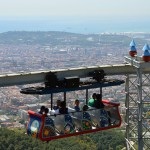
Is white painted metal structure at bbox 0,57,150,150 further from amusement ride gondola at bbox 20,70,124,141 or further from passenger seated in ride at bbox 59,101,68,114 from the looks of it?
passenger seated in ride at bbox 59,101,68,114

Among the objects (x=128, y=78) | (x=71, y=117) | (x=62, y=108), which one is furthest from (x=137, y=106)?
(x=62, y=108)

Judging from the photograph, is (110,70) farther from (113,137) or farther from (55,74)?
(113,137)

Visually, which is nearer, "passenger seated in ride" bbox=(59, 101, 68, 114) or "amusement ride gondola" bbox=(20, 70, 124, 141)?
"amusement ride gondola" bbox=(20, 70, 124, 141)

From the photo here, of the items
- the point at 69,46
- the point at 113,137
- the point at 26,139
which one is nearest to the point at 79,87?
the point at 26,139

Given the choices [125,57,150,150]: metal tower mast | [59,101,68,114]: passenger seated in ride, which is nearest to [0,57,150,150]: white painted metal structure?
[125,57,150,150]: metal tower mast

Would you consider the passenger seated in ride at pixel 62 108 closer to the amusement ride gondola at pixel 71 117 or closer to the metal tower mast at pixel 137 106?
the amusement ride gondola at pixel 71 117

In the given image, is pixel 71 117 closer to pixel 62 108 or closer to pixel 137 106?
pixel 62 108

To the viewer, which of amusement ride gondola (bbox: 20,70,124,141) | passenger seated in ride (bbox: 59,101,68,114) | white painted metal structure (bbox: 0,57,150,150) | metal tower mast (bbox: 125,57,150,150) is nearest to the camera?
amusement ride gondola (bbox: 20,70,124,141)

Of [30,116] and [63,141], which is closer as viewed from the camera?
[30,116]

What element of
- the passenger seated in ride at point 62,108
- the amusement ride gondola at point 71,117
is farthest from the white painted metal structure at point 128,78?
the passenger seated in ride at point 62,108

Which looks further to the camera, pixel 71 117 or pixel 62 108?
pixel 71 117

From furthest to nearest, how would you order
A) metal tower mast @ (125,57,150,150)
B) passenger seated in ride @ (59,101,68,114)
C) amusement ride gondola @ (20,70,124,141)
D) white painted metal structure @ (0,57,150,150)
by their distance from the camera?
metal tower mast @ (125,57,150,150)
passenger seated in ride @ (59,101,68,114)
white painted metal structure @ (0,57,150,150)
amusement ride gondola @ (20,70,124,141)
